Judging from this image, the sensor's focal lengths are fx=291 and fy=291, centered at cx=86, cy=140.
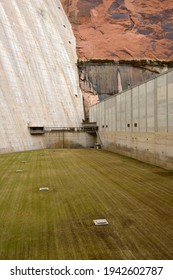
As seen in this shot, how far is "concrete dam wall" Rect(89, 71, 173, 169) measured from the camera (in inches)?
635

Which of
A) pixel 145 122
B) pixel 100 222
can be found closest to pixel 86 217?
pixel 100 222

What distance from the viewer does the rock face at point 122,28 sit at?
45688 millimetres

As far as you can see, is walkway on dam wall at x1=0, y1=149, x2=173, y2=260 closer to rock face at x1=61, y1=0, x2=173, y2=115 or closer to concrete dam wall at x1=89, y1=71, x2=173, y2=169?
concrete dam wall at x1=89, y1=71, x2=173, y2=169

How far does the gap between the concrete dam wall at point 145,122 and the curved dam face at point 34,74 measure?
23.2 ft

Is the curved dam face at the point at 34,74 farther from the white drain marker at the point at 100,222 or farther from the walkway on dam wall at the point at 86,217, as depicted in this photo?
the white drain marker at the point at 100,222

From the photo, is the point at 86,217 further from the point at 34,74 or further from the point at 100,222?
the point at 34,74

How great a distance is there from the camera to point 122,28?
4888 centimetres

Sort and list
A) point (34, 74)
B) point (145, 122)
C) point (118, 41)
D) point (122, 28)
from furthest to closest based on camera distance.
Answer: point (122, 28)
point (118, 41)
point (34, 74)
point (145, 122)

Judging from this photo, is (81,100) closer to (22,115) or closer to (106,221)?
(22,115)

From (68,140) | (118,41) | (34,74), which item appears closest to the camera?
(34,74)

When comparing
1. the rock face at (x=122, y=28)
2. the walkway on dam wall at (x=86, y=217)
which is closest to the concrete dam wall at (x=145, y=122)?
the walkway on dam wall at (x=86, y=217)

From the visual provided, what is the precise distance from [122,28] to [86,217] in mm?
46790
